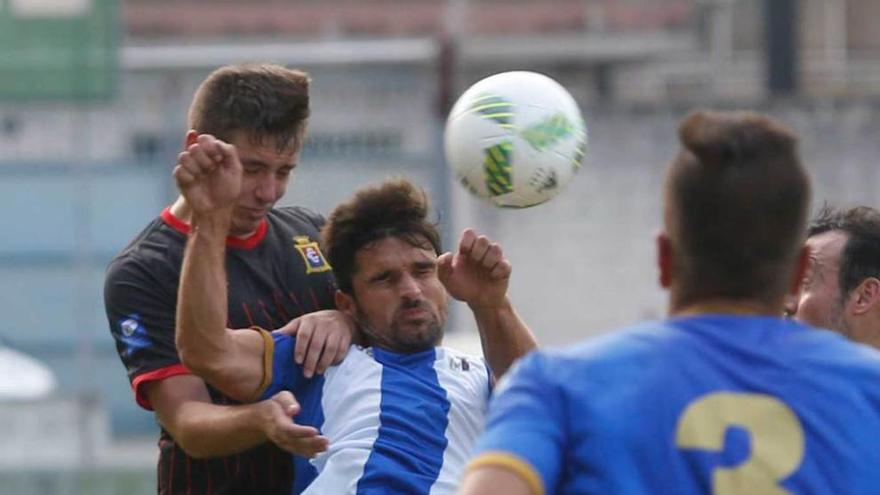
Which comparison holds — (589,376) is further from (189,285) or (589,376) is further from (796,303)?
(796,303)

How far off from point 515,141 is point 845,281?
124 centimetres

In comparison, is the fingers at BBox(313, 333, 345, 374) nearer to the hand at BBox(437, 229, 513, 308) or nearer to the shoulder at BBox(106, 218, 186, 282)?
the hand at BBox(437, 229, 513, 308)

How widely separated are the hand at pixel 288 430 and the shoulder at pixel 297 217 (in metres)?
1.06

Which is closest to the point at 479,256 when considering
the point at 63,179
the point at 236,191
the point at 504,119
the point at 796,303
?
the point at 504,119

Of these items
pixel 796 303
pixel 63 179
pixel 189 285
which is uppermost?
pixel 189 285

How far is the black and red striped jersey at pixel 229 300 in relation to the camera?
538cm

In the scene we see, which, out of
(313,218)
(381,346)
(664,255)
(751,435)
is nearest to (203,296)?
(381,346)

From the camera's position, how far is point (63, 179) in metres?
14.5

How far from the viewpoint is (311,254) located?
5.64 metres

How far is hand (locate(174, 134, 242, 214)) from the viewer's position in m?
4.73

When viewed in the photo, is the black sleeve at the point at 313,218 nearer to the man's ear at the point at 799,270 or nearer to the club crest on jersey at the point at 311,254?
the club crest on jersey at the point at 311,254

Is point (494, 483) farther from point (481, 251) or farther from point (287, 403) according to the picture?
point (481, 251)

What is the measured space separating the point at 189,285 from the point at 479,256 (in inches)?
31.8

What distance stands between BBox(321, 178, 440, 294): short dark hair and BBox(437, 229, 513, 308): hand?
0.19 meters
